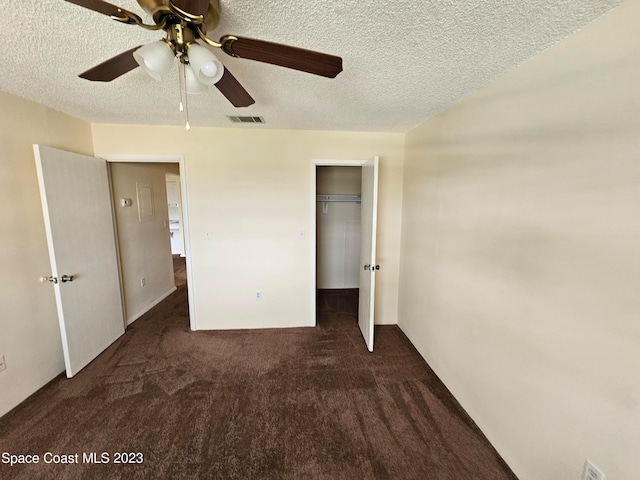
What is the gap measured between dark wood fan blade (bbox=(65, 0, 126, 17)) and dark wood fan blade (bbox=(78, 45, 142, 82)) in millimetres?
200

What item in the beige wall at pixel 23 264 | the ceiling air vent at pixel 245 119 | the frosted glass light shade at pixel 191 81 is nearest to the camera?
Result: the frosted glass light shade at pixel 191 81

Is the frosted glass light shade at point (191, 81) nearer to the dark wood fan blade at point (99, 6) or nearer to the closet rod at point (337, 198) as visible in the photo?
the dark wood fan blade at point (99, 6)

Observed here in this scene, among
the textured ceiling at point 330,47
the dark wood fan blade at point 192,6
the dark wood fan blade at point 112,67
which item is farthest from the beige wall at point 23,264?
the dark wood fan blade at point 192,6

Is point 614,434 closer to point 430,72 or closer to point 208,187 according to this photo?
point 430,72

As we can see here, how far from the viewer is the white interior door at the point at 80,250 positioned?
207 centimetres

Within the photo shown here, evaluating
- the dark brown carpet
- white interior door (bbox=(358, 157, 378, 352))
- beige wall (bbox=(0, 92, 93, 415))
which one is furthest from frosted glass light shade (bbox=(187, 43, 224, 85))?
the dark brown carpet

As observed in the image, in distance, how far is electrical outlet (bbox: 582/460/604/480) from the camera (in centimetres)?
104

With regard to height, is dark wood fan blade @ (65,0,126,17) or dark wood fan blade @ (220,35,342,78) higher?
dark wood fan blade @ (65,0,126,17)

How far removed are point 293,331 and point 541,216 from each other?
2562mm

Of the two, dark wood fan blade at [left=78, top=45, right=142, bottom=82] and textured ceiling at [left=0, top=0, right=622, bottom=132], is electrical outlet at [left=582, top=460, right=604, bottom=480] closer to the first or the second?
textured ceiling at [left=0, top=0, right=622, bottom=132]

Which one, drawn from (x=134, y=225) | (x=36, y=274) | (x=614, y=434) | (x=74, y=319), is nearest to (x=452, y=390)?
(x=614, y=434)

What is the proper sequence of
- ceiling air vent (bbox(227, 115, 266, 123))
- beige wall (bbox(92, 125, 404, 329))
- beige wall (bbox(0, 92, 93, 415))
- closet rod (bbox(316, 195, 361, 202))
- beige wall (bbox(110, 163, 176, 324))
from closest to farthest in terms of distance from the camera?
beige wall (bbox(0, 92, 93, 415)) → ceiling air vent (bbox(227, 115, 266, 123)) → beige wall (bbox(92, 125, 404, 329)) → beige wall (bbox(110, 163, 176, 324)) → closet rod (bbox(316, 195, 361, 202))

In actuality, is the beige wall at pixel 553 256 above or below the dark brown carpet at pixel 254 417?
above

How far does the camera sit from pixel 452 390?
6.70ft
